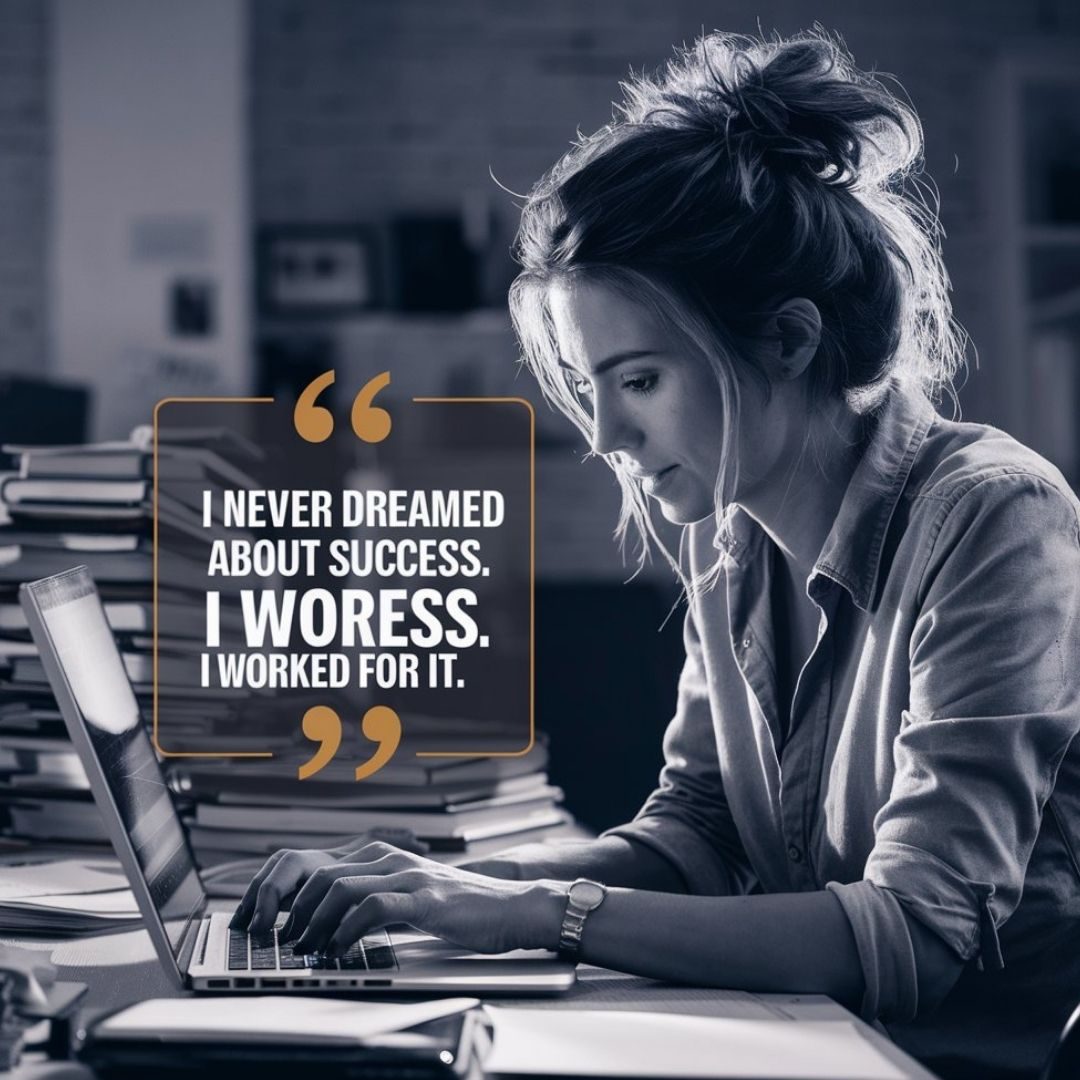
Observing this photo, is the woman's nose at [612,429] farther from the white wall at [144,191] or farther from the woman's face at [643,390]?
the white wall at [144,191]

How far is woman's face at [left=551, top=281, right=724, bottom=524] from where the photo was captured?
1064 mm

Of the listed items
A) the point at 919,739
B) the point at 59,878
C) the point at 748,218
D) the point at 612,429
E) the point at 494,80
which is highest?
the point at 494,80

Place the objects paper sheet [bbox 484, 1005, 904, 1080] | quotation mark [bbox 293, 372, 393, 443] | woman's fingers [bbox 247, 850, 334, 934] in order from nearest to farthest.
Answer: paper sheet [bbox 484, 1005, 904, 1080] → woman's fingers [bbox 247, 850, 334, 934] → quotation mark [bbox 293, 372, 393, 443]

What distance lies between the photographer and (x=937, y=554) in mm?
1016

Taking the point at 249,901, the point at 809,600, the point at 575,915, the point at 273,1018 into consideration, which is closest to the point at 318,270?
the point at 809,600

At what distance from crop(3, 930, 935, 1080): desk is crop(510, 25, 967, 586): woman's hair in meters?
0.41

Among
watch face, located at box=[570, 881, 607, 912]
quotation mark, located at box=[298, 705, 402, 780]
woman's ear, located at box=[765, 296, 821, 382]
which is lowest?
watch face, located at box=[570, 881, 607, 912]

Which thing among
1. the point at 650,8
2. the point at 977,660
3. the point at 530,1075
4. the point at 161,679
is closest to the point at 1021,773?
the point at 977,660

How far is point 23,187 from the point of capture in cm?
400

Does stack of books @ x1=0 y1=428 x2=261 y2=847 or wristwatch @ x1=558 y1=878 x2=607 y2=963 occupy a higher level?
stack of books @ x1=0 y1=428 x2=261 y2=847

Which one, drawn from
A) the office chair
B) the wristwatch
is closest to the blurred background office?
the wristwatch

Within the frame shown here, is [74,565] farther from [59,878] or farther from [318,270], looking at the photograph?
[318,270]

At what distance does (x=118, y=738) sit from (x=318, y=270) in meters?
3.14

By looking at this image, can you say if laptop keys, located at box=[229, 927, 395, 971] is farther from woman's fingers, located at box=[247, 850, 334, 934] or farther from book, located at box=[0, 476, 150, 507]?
book, located at box=[0, 476, 150, 507]
